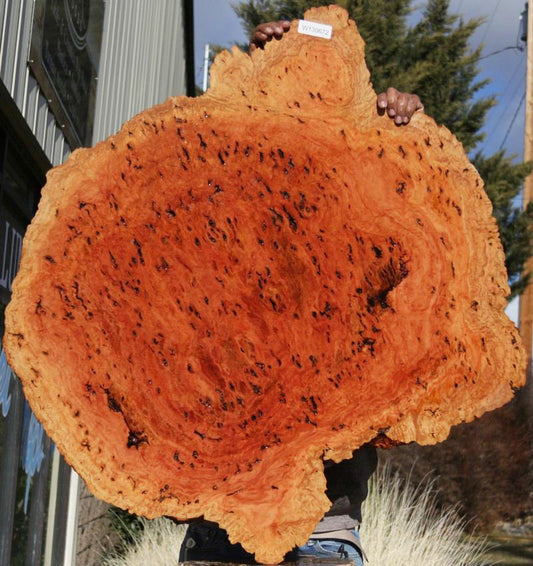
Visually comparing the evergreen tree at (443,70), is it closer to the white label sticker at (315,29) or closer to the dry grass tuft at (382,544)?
the dry grass tuft at (382,544)

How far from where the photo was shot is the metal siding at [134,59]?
6.18 m

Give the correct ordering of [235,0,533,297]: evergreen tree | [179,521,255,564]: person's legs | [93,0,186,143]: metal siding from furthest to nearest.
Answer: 1. [235,0,533,297]: evergreen tree
2. [93,0,186,143]: metal siding
3. [179,521,255,564]: person's legs

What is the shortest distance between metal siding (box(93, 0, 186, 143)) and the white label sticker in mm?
3606

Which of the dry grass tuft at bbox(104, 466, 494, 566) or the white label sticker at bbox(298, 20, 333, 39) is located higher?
the white label sticker at bbox(298, 20, 333, 39)

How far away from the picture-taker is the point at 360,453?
2.54 meters

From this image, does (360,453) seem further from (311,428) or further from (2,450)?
(2,450)

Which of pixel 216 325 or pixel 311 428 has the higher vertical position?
pixel 216 325

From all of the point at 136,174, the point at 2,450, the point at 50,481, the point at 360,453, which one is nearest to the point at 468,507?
the point at 50,481

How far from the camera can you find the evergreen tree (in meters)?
13.2

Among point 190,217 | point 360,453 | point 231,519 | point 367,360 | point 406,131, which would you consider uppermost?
point 406,131

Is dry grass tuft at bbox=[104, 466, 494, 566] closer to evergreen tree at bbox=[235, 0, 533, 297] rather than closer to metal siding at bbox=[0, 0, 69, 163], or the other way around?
metal siding at bbox=[0, 0, 69, 163]

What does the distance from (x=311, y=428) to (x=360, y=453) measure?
32 centimetres

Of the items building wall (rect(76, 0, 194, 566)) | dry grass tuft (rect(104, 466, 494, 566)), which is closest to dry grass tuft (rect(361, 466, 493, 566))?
dry grass tuft (rect(104, 466, 494, 566))

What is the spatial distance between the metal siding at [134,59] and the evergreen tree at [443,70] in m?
3.89
